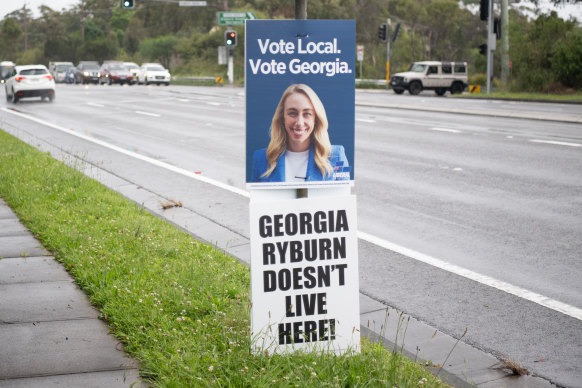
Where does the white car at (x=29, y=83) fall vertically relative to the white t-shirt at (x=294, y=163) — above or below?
above

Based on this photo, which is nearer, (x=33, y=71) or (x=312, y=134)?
(x=312, y=134)

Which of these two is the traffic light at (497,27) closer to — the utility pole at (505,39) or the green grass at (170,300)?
the utility pole at (505,39)

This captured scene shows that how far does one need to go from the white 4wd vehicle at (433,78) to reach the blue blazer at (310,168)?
37439 mm

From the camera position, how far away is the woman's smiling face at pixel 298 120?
168 inches

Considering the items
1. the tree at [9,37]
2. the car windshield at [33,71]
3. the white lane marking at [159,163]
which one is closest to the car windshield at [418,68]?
the car windshield at [33,71]

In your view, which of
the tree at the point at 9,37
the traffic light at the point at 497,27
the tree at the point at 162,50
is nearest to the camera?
the traffic light at the point at 497,27

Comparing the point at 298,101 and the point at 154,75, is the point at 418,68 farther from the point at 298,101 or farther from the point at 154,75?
the point at 298,101

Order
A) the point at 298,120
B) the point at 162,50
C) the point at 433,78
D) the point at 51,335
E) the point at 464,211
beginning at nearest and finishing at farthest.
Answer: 1. the point at 298,120
2. the point at 51,335
3. the point at 464,211
4. the point at 433,78
5. the point at 162,50

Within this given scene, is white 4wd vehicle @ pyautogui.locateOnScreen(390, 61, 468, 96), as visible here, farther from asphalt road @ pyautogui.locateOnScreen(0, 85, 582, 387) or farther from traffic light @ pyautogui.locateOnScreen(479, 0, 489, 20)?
asphalt road @ pyautogui.locateOnScreen(0, 85, 582, 387)

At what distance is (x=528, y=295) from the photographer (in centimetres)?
592

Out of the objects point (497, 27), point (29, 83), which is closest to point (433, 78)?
point (497, 27)

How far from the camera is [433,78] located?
4091cm

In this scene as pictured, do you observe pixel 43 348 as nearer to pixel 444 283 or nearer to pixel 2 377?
pixel 2 377

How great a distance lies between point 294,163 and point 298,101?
352 mm
